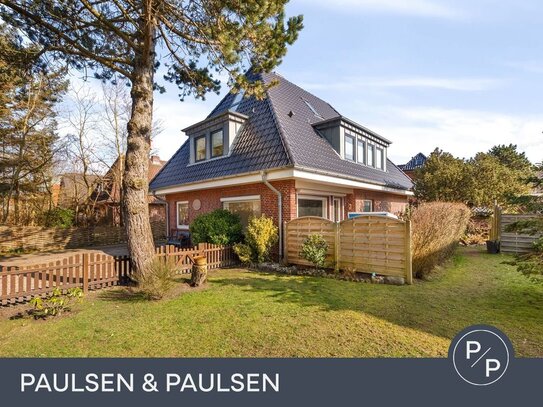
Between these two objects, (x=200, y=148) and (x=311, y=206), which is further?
(x=200, y=148)

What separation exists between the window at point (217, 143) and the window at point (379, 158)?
831 centimetres

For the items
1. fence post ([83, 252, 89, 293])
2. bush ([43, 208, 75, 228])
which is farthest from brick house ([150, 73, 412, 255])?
bush ([43, 208, 75, 228])

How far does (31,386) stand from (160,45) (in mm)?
8538

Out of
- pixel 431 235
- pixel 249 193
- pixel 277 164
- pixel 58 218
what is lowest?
pixel 431 235

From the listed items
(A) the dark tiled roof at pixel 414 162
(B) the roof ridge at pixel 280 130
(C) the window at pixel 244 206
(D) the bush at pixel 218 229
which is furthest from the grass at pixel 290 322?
(A) the dark tiled roof at pixel 414 162

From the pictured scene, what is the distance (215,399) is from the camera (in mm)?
3002

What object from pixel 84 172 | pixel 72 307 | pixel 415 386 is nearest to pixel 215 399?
pixel 415 386

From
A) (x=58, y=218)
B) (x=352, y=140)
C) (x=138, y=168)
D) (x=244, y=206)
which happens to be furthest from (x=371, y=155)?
(x=58, y=218)

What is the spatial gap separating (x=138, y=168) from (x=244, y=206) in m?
4.93

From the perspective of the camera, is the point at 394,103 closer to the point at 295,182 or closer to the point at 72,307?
the point at 295,182

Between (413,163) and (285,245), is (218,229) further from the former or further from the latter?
(413,163)

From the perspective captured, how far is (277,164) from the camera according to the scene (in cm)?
955

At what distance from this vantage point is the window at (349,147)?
13.0 metres

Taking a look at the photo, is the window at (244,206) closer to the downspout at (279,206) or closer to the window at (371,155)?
the downspout at (279,206)
